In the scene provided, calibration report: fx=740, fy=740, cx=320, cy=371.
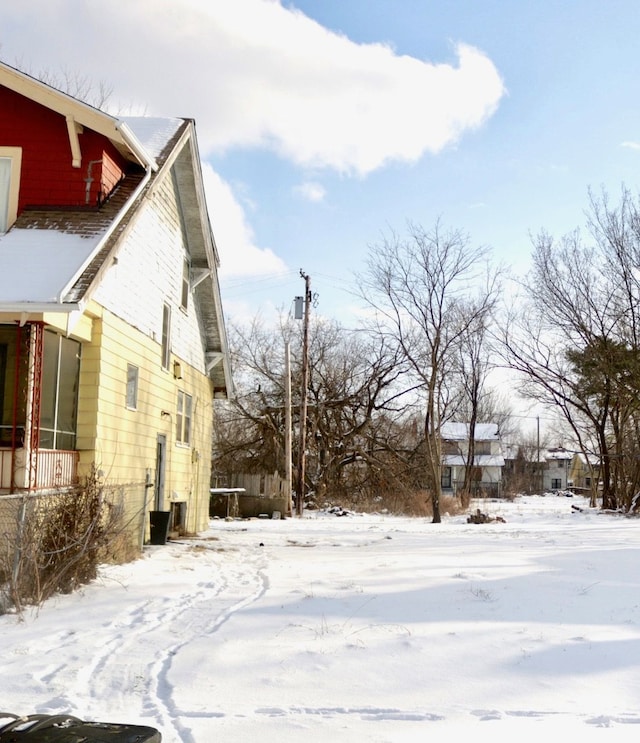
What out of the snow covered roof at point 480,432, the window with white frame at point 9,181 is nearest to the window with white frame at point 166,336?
the window with white frame at point 9,181

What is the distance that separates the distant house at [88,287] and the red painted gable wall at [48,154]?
2 centimetres

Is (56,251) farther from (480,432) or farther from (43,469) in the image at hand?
(480,432)

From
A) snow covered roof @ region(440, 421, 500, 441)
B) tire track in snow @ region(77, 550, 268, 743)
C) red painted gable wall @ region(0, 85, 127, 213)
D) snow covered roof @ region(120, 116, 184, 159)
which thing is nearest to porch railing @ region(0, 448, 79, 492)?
tire track in snow @ region(77, 550, 268, 743)

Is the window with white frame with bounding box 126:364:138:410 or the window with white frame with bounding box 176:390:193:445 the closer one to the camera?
the window with white frame with bounding box 126:364:138:410

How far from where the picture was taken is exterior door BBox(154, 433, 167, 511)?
49.6 ft

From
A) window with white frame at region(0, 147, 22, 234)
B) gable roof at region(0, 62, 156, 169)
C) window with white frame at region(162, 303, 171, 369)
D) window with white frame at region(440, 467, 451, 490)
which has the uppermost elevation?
gable roof at region(0, 62, 156, 169)

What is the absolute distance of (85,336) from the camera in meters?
10.7

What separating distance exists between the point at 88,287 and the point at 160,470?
22.4ft

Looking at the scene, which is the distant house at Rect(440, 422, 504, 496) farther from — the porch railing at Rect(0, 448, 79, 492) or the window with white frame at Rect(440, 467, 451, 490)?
the porch railing at Rect(0, 448, 79, 492)

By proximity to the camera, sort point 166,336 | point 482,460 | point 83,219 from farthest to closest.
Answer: point 482,460 → point 166,336 → point 83,219

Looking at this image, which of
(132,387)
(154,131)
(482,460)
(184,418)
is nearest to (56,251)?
(132,387)

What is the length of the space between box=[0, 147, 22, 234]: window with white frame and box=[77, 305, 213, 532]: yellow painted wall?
212 centimetres

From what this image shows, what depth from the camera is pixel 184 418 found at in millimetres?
17312

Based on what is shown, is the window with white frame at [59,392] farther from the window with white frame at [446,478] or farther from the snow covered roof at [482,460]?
the snow covered roof at [482,460]
